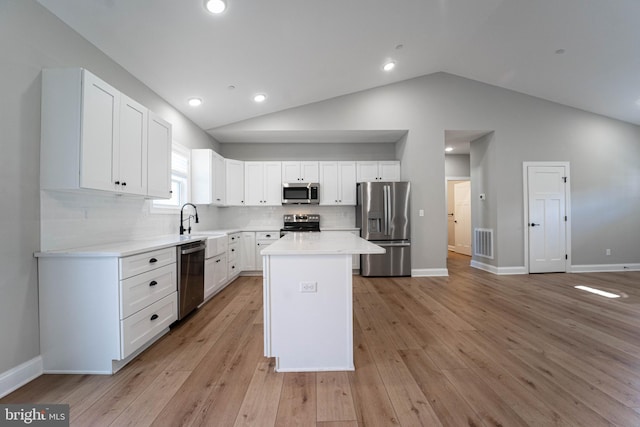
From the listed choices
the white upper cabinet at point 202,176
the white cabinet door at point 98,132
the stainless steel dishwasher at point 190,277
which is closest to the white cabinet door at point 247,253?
the white upper cabinet at point 202,176

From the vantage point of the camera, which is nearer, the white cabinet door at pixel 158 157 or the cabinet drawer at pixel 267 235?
the white cabinet door at pixel 158 157

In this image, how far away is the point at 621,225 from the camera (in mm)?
4656

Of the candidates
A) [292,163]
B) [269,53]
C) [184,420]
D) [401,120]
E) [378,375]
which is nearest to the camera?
[184,420]

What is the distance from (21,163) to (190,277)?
161cm

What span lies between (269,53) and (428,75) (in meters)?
3.12

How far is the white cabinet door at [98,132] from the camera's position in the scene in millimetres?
1784

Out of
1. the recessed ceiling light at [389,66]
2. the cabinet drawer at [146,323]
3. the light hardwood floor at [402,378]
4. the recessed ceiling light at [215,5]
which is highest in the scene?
the recessed ceiling light at [389,66]

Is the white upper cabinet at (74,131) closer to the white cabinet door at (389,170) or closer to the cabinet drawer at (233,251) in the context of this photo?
the cabinet drawer at (233,251)

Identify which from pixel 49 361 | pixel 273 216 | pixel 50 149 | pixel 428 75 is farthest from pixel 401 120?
pixel 49 361

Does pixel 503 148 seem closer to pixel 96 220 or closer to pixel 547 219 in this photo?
pixel 547 219

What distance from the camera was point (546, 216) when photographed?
14.9ft

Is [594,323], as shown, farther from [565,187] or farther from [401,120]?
[401,120]

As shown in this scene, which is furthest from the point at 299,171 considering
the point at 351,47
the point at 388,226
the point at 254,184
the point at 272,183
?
the point at 351,47

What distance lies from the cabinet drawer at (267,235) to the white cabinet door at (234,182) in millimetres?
705
